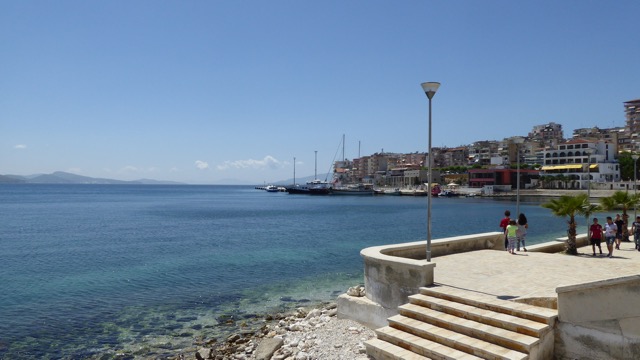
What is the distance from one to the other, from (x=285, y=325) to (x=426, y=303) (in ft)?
19.2

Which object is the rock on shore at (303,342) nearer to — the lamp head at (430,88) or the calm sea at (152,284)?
the calm sea at (152,284)

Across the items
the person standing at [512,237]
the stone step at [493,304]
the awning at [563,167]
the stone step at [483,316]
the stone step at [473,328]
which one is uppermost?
the awning at [563,167]

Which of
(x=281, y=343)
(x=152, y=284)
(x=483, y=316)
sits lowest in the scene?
(x=152, y=284)

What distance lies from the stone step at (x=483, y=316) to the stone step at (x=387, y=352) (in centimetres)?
117

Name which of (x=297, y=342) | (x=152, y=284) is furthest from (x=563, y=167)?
(x=297, y=342)

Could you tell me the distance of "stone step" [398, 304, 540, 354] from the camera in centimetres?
669

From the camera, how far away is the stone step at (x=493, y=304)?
7161 mm

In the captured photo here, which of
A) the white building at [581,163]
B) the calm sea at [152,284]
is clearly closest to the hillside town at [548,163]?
the white building at [581,163]

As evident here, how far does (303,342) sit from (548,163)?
463 feet

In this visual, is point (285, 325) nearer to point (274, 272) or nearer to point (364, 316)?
point (364, 316)

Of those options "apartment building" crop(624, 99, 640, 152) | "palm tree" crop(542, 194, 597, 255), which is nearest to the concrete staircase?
"palm tree" crop(542, 194, 597, 255)

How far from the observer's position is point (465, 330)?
7.39 metres

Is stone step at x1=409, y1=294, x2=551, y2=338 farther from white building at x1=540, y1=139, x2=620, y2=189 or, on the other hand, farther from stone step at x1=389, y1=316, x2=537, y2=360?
white building at x1=540, y1=139, x2=620, y2=189

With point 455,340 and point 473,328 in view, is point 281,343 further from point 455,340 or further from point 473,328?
point 473,328
